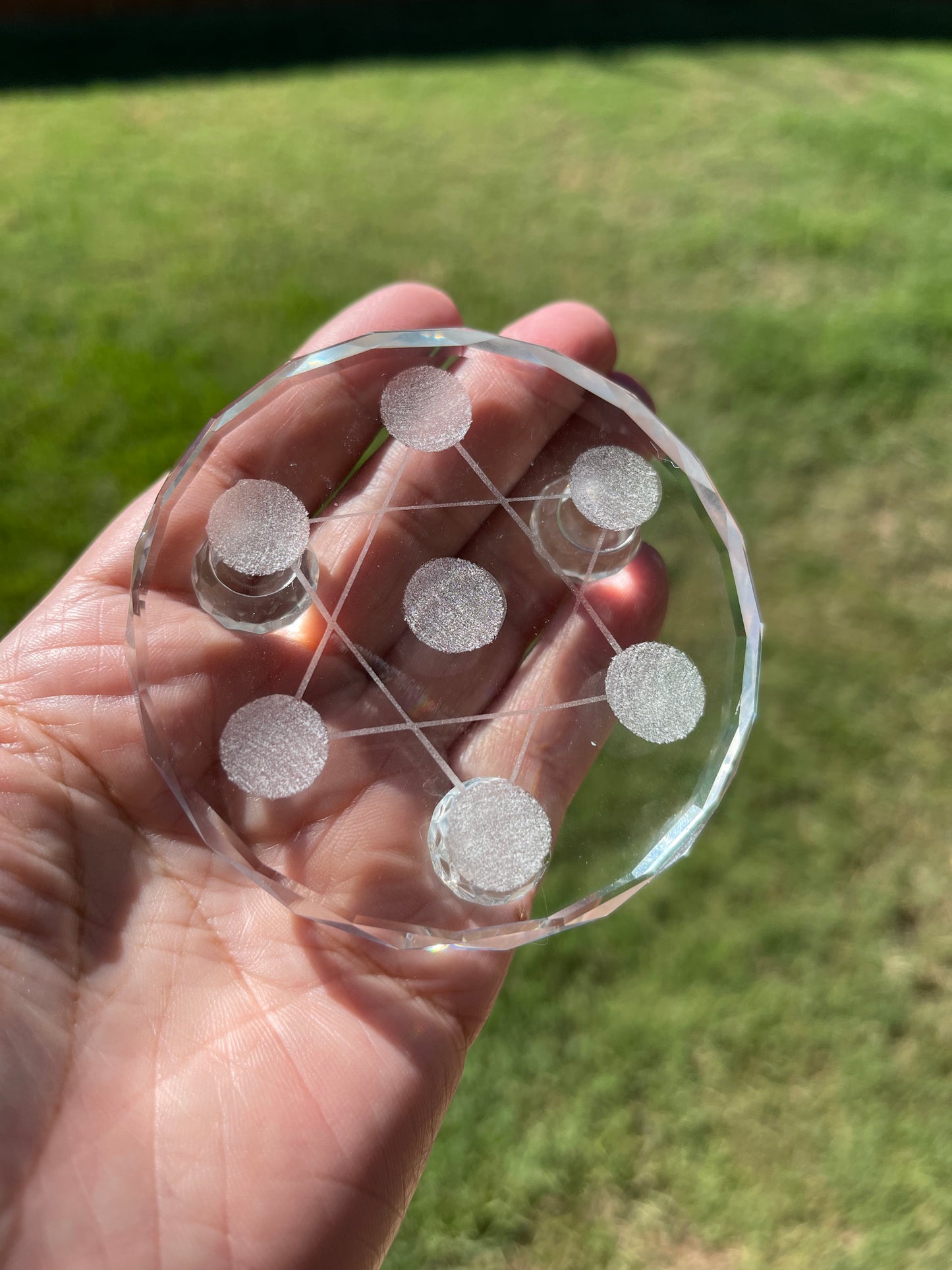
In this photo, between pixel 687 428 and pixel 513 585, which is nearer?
pixel 513 585

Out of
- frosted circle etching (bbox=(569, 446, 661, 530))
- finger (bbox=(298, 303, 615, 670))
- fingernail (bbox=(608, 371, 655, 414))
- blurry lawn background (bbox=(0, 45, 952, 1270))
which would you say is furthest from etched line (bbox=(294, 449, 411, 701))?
blurry lawn background (bbox=(0, 45, 952, 1270))

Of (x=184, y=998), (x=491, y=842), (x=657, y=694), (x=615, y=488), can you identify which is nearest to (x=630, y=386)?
Answer: (x=615, y=488)

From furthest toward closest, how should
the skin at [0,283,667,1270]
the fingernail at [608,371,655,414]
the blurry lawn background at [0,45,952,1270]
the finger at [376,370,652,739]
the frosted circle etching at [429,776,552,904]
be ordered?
the blurry lawn background at [0,45,952,1270], the fingernail at [608,371,655,414], the finger at [376,370,652,739], the frosted circle etching at [429,776,552,904], the skin at [0,283,667,1270]

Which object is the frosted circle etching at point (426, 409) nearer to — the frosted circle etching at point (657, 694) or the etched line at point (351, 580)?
the etched line at point (351, 580)

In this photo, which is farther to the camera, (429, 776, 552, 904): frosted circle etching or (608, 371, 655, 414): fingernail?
(608, 371, 655, 414): fingernail

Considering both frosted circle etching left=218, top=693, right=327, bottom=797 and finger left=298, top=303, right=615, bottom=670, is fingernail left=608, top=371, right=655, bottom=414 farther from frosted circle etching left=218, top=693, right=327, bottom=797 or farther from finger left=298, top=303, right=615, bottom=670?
→ frosted circle etching left=218, top=693, right=327, bottom=797

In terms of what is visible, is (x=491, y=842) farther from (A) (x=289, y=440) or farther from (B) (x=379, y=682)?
(A) (x=289, y=440)

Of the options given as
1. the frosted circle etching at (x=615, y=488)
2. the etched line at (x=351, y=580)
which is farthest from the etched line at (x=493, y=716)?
the frosted circle etching at (x=615, y=488)
